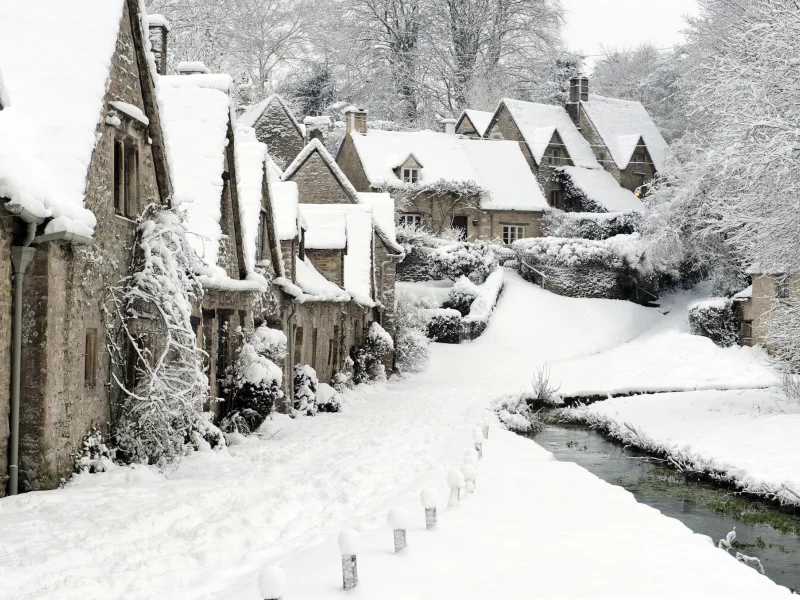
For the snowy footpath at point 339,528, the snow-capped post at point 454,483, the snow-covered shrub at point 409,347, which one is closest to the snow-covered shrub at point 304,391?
the snowy footpath at point 339,528

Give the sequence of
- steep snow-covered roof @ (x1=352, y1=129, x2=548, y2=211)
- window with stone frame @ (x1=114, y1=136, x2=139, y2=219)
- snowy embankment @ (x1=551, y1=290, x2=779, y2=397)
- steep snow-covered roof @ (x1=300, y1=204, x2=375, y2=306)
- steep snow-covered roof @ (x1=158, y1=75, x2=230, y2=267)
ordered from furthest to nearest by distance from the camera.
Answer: steep snow-covered roof @ (x1=352, y1=129, x2=548, y2=211)
snowy embankment @ (x1=551, y1=290, x2=779, y2=397)
steep snow-covered roof @ (x1=300, y1=204, x2=375, y2=306)
steep snow-covered roof @ (x1=158, y1=75, x2=230, y2=267)
window with stone frame @ (x1=114, y1=136, x2=139, y2=219)

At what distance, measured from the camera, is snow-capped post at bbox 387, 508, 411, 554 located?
6.91 metres

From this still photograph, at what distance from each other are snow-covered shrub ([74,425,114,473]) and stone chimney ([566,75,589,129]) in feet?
165

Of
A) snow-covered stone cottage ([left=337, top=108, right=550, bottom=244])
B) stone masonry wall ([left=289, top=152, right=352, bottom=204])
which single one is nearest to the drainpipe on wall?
stone masonry wall ([left=289, top=152, right=352, bottom=204])

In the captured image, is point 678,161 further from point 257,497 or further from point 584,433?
point 257,497

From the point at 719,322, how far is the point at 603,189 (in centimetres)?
1749

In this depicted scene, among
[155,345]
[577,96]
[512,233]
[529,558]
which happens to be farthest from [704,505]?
[577,96]

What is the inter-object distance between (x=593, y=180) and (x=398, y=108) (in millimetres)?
13987

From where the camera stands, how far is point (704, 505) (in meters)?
14.0

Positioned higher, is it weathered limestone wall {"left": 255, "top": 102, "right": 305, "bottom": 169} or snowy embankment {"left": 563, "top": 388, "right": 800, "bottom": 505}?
weathered limestone wall {"left": 255, "top": 102, "right": 305, "bottom": 169}

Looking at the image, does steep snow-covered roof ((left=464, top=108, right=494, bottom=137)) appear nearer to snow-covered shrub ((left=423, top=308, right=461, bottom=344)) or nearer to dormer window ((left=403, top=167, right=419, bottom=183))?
dormer window ((left=403, top=167, right=419, bottom=183))

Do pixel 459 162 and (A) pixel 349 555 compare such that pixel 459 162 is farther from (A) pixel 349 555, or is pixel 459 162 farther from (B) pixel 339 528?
(A) pixel 349 555

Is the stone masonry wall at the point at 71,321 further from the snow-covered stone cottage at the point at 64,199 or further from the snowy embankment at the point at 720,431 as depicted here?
the snowy embankment at the point at 720,431

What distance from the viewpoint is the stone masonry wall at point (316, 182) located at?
34469 mm
